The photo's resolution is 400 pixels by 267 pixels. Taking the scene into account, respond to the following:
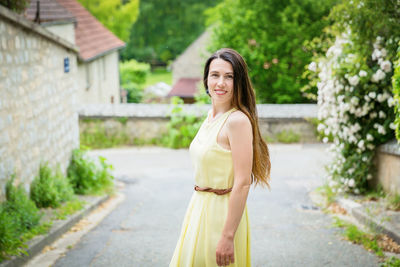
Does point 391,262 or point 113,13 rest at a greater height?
point 113,13

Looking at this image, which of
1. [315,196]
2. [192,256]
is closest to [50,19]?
[315,196]

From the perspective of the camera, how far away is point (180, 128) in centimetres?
1316

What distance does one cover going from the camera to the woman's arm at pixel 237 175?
254 centimetres

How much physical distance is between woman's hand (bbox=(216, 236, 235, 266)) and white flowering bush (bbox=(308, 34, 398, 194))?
438cm

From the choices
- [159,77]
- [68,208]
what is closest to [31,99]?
[68,208]

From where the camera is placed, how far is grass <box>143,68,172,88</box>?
59.4 metres

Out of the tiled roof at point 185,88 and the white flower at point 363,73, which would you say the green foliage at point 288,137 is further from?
the tiled roof at point 185,88

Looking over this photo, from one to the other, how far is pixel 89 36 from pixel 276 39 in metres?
9.45

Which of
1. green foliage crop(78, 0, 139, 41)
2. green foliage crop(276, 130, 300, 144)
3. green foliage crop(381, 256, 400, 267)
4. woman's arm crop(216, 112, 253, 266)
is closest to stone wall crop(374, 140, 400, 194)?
green foliage crop(381, 256, 400, 267)

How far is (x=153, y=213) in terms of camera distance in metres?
7.11

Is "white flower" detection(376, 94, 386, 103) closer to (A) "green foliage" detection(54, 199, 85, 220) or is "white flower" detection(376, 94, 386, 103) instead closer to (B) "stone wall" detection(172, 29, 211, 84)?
(A) "green foliage" detection(54, 199, 85, 220)

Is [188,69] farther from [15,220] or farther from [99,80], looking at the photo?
[15,220]

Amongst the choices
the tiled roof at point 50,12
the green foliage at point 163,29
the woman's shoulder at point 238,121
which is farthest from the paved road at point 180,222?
the green foliage at point 163,29

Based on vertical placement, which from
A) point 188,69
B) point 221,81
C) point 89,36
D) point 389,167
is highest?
point 89,36
